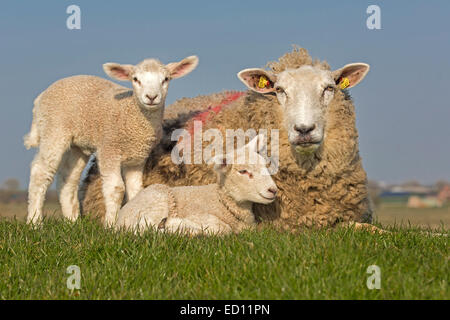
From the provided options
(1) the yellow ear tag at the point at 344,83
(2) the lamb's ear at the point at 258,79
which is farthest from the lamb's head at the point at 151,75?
(1) the yellow ear tag at the point at 344,83

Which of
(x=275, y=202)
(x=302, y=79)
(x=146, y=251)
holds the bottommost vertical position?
(x=146, y=251)

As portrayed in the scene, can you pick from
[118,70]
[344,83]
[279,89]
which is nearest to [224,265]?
[279,89]

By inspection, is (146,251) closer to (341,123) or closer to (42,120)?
(341,123)

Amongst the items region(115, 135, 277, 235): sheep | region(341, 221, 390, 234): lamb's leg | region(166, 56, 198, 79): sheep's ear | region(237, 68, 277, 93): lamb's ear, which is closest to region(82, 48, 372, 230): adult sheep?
region(237, 68, 277, 93): lamb's ear

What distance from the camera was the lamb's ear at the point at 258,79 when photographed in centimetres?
662

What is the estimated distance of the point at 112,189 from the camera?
23.2ft

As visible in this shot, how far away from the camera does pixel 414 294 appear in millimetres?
4121

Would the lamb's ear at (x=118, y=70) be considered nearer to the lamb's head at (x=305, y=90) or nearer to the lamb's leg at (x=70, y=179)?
the lamb's leg at (x=70, y=179)

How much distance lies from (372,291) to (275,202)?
2449mm

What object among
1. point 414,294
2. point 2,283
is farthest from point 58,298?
point 414,294

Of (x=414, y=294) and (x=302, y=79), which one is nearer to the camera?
(x=414, y=294)

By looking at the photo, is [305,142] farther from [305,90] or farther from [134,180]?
[134,180]

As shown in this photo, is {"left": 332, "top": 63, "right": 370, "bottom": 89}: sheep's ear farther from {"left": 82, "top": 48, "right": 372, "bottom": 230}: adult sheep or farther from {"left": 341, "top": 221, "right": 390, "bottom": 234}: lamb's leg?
{"left": 341, "top": 221, "right": 390, "bottom": 234}: lamb's leg

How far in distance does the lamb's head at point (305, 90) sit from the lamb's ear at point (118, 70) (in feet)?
5.07
